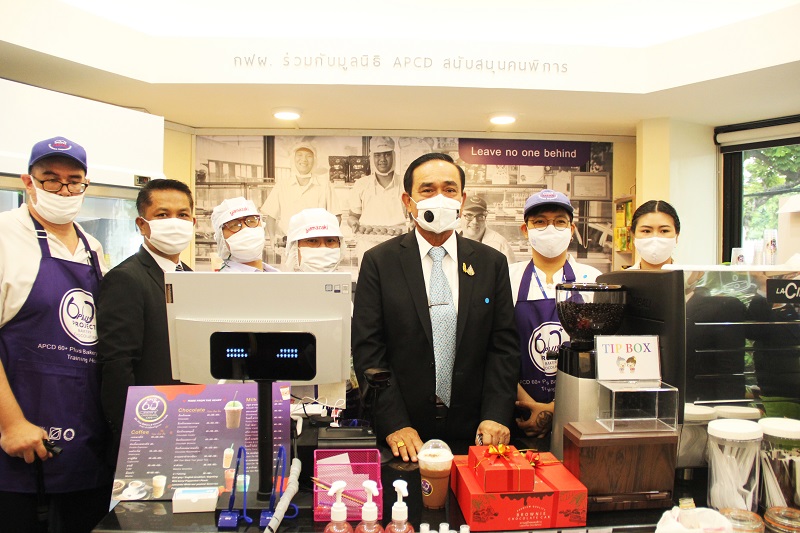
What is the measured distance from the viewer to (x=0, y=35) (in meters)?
3.13

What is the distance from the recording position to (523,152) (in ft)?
17.9

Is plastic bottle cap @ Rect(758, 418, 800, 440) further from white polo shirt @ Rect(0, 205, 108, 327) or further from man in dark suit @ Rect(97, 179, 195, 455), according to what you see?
white polo shirt @ Rect(0, 205, 108, 327)

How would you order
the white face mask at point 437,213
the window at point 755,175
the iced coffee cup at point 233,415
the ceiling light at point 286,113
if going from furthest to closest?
the window at point 755,175
the ceiling light at point 286,113
the white face mask at point 437,213
the iced coffee cup at point 233,415

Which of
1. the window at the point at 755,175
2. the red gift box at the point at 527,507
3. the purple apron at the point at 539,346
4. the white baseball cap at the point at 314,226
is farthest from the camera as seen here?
the window at the point at 755,175

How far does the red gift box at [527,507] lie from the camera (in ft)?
4.37

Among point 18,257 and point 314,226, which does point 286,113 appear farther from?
point 18,257

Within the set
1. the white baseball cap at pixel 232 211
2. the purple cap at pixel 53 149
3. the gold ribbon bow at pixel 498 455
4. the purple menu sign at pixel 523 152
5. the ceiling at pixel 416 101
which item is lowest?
the gold ribbon bow at pixel 498 455

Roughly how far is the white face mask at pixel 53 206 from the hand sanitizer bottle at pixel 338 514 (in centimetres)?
168

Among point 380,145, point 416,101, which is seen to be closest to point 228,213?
point 416,101

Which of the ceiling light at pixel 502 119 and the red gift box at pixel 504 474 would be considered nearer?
the red gift box at pixel 504 474

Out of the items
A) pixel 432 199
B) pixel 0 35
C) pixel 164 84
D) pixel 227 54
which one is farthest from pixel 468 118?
pixel 0 35

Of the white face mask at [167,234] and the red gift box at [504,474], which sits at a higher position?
the white face mask at [167,234]

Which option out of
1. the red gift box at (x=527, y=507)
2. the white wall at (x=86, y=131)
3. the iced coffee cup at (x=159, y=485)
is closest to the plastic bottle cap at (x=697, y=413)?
the red gift box at (x=527, y=507)

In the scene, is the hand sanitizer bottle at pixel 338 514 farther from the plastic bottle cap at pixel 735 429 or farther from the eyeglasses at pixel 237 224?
the eyeglasses at pixel 237 224
